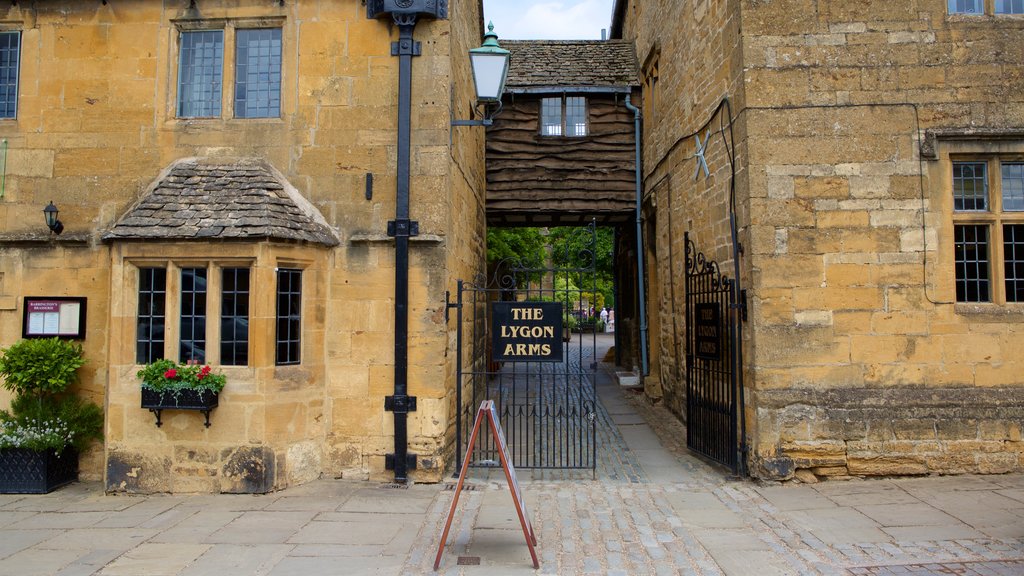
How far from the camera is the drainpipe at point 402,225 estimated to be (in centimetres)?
677

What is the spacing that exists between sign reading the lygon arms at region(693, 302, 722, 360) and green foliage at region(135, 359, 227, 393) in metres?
5.69

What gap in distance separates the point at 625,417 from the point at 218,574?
7682mm

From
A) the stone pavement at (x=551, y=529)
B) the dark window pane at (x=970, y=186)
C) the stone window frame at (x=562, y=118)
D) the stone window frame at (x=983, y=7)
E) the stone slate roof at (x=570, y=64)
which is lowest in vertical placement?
the stone pavement at (x=551, y=529)

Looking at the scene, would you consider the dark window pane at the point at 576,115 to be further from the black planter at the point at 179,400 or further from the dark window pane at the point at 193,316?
the black planter at the point at 179,400

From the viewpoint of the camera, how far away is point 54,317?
6.99 metres

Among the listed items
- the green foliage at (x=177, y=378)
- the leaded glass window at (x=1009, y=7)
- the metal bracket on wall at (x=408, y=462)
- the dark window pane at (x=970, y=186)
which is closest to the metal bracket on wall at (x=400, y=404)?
the metal bracket on wall at (x=408, y=462)

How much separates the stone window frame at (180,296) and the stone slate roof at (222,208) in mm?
278

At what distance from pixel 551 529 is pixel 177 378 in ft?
13.5

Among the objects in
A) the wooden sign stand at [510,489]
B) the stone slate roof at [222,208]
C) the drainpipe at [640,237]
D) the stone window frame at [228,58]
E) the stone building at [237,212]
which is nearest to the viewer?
the wooden sign stand at [510,489]

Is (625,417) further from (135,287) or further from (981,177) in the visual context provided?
(135,287)

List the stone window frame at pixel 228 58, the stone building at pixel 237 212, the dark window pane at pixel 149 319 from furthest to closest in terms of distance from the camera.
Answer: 1. the stone window frame at pixel 228 58
2. the dark window pane at pixel 149 319
3. the stone building at pixel 237 212

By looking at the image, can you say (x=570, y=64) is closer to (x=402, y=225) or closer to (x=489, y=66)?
(x=489, y=66)

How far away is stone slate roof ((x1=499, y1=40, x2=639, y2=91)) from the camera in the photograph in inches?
501

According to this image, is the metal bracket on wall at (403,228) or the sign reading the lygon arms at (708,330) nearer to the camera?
the metal bracket on wall at (403,228)
